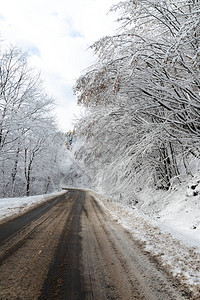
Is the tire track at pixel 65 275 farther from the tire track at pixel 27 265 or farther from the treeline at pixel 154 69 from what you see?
the treeline at pixel 154 69

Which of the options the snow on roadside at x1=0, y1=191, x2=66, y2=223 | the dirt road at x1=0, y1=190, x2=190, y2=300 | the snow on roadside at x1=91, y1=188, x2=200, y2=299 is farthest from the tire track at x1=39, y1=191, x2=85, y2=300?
the snow on roadside at x1=0, y1=191, x2=66, y2=223

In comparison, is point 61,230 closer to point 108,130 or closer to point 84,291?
point 84,291

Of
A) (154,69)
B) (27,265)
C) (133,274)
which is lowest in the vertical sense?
(133,274)

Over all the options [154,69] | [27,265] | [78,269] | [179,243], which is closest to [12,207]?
[27,265]

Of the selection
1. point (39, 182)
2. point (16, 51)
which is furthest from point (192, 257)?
point (39, 182)

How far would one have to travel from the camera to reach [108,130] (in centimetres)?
855

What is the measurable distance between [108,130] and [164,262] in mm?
6330

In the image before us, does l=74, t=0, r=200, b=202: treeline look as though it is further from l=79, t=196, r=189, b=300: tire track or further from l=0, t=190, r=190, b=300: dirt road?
l=0, t=190, r=190, b=300: dirt road

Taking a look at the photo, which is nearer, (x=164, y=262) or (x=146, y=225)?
(x=164, y=262)

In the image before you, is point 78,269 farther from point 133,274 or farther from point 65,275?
point 133,274

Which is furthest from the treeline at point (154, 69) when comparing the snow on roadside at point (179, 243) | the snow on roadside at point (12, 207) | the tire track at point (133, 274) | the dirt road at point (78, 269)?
the snow on roadside at point (12, 207)

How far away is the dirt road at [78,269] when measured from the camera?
2.07 m

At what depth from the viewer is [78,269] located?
266 centimetres

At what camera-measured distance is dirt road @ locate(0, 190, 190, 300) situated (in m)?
2.07
